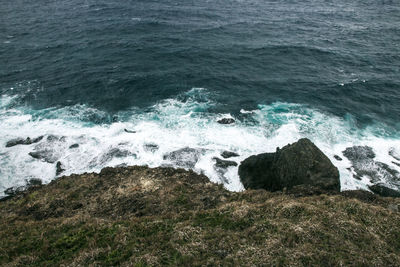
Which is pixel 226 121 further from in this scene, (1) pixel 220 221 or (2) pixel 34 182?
(2) pixel 34 182

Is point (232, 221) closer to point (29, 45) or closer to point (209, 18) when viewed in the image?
point (29, 45)

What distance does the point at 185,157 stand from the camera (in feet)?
119

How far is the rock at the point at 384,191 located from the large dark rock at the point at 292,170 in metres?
6.22

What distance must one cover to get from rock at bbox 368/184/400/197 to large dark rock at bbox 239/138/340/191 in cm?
622

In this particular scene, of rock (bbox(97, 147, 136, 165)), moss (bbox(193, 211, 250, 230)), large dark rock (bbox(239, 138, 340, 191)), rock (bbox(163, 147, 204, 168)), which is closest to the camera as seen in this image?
moss (bbox(193, 211, 250, 230))

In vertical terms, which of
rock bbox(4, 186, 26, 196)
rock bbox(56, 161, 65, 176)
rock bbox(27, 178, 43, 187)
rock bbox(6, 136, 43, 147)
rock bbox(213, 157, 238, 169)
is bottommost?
rock bbox(4, 186, 26, 196)

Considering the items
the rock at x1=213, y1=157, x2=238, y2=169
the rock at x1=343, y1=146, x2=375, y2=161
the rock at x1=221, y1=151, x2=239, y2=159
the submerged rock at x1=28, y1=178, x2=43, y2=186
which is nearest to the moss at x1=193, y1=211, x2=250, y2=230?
the rock at x1=213, y1=157, x2=238, y2=169

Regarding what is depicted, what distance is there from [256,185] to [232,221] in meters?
12.2

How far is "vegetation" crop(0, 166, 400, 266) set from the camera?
16141mm

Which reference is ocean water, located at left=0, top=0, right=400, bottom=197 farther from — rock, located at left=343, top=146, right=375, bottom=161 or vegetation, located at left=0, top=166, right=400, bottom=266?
vegetation, located at left=0, top=166, right=400, bottom=266

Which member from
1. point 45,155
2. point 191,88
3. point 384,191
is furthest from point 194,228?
point 191,88

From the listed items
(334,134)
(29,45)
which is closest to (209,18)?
(29,45)

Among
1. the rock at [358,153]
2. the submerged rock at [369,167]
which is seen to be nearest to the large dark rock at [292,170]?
the submerged rock at [369,167]

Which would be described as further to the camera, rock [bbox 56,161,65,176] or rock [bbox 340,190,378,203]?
rock [bbox 56,161,65,176]
